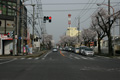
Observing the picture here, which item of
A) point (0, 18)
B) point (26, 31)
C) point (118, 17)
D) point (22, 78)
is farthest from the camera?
point (26, 31)

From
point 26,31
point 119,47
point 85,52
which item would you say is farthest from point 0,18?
point 119,47

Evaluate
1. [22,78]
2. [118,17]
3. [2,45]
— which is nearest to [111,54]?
[118,17]

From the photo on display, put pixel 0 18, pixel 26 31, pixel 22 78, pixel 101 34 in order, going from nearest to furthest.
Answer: pixel 22 78
pixel 0 18
pixel 101 34
pixel 26 31

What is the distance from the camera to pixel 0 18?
111 ft

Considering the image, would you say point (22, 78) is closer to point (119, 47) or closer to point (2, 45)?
point (2, 45)

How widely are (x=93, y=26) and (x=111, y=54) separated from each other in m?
11.8

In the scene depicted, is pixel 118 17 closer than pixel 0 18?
Yes

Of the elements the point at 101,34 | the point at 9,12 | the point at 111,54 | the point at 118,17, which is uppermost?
the point at 9,12

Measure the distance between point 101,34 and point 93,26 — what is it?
3005 millimetres

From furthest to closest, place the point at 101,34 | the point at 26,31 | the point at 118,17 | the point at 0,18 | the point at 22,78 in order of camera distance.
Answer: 1. the point at 26,31
2. the point at 101,34
3. the point at 0,18
4. the point at 118,17
5. the point at 22,78

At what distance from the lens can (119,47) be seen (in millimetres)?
42219

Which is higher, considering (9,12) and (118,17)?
(9,12)

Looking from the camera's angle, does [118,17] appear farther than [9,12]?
No

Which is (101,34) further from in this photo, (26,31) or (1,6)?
(1,6)
